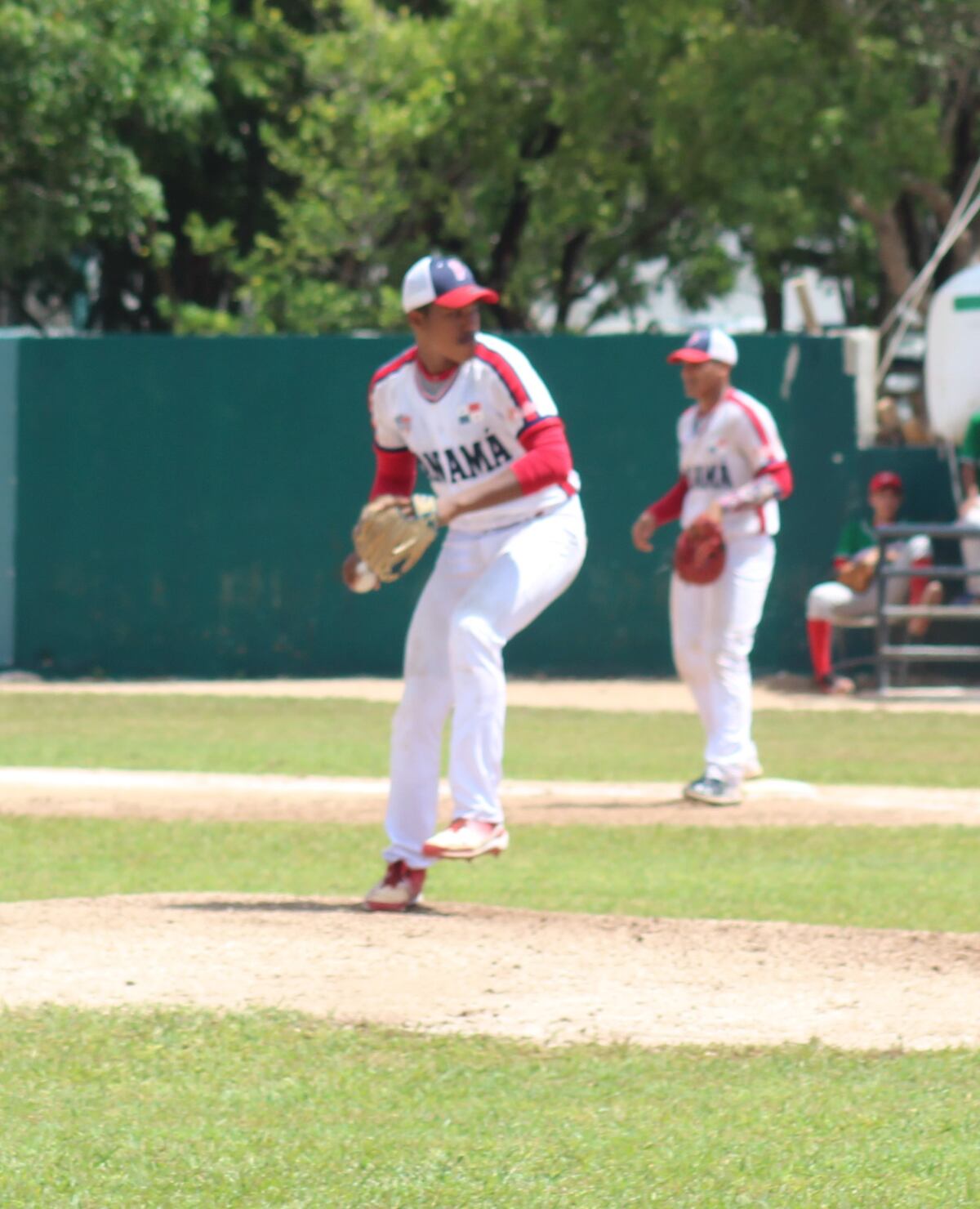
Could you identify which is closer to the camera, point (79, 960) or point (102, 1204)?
point (102, 1204)

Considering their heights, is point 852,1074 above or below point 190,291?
below

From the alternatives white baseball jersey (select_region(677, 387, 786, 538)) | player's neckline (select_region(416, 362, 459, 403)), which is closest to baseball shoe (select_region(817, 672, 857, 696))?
white baseball jersey (select_region(677, 387, 786, 538))

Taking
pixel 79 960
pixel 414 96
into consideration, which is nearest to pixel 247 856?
pixel 79 960

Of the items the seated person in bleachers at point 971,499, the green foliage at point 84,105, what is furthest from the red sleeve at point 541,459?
the green foliage at point 84,105

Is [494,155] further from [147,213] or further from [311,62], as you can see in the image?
[147,213]

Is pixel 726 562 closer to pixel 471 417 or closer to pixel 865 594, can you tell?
pixel 471 417

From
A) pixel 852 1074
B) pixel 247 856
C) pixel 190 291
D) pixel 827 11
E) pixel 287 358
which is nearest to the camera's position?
pixel 852 1074

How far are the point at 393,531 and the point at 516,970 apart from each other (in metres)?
1.59

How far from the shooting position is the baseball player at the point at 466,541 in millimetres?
6742

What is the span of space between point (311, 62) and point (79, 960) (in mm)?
20297

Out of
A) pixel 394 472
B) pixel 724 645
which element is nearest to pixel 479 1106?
pixel 394 472

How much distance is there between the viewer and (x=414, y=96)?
2489 cm

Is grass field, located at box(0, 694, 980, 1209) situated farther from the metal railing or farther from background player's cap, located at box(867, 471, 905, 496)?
background player's cap, located at box(867, 471, 905, 496)

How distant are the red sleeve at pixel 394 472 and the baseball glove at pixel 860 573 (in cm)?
946
